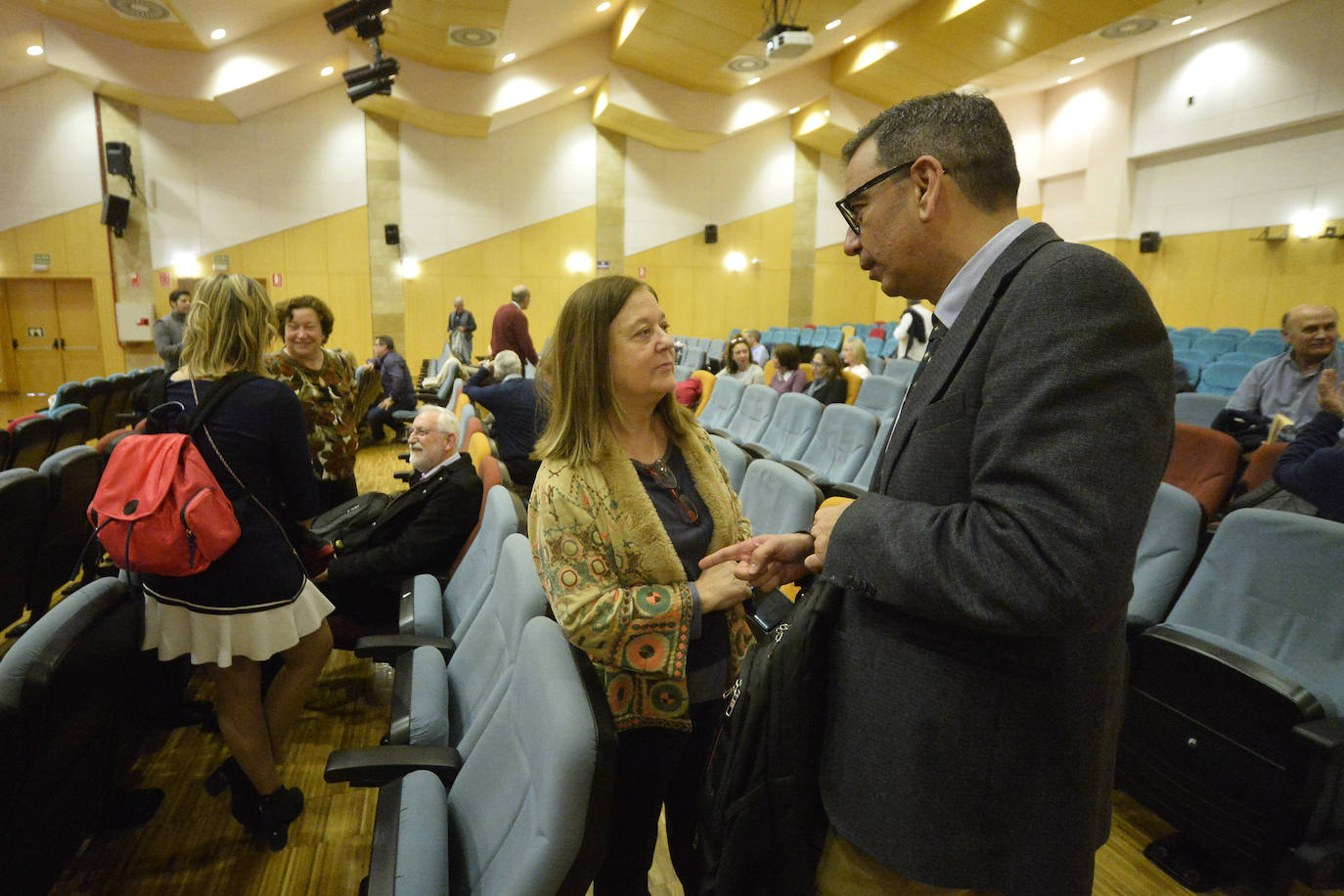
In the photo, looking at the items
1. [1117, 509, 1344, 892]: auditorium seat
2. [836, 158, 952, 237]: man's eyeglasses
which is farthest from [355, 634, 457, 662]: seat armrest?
[1117, 509, 1344, 892]: auditorium seat

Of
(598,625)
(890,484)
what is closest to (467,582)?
(598,625)

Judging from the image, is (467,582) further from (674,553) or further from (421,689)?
(674,553)

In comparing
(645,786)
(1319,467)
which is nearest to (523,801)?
(645,786)

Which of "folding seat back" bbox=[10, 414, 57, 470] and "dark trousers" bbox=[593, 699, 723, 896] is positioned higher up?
"folding seat back" bbox=[10, 414, 57, 470]

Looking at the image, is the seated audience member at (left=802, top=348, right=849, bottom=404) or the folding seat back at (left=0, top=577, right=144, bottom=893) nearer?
the folding seat back at (left=0, top=577, right=144, bottom=893)

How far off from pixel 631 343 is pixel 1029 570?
0.87 meters

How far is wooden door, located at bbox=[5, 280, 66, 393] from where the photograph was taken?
36.3ft

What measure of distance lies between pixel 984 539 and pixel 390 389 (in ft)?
23.8

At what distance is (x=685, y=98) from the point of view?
13.1 meters

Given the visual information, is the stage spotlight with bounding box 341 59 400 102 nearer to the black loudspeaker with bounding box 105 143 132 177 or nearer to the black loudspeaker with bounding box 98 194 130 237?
the black loudspeaker with bounding box 105 143 132 177

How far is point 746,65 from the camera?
38.8 ft

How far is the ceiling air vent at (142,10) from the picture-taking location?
26.6 feet

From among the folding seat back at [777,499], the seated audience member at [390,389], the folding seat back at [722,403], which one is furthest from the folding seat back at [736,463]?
the seated audience member at [390,389]

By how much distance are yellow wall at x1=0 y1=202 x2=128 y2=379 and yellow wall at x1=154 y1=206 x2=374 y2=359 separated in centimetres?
135
